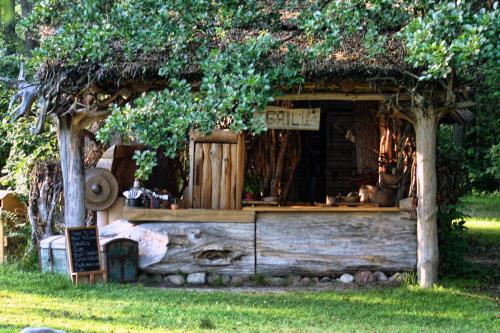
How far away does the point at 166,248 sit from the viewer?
42.0ft

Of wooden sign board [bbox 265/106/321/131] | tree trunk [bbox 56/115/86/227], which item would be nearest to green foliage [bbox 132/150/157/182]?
tree trunk [bbox 56/115/86/227]

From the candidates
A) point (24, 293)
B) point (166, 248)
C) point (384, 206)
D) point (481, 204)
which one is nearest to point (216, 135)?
point (166, 248)

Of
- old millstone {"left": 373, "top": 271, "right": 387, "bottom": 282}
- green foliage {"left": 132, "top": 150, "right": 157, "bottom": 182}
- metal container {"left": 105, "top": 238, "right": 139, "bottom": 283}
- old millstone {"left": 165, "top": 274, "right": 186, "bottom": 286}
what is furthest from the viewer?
old millstone {"left": 373, "top": 271, "right": 387, "bottom": 282}

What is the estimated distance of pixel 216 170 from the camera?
43.3 ft

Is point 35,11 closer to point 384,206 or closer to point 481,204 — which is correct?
point 384,206

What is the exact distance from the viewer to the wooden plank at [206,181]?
1321 cm

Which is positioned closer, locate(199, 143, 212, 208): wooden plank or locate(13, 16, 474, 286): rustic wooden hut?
locate(13, 16, 474, 286): rustic wooden hut

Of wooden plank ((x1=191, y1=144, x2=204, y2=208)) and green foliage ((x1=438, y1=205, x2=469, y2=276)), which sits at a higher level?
wooden plank ((x1=191, y1=144, x2=204, y2=208))

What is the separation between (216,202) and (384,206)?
252 cm

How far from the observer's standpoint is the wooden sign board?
12.7m

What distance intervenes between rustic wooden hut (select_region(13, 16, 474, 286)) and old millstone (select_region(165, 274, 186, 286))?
0.29ft

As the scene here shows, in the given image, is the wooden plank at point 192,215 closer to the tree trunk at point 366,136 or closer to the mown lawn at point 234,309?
the mown lawn at point 234,309

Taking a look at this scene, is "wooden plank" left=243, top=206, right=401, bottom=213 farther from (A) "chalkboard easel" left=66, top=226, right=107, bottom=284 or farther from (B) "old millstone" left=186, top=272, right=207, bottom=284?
(A) "chalkboard easel" left=66, top=226, right=107, bottom=284

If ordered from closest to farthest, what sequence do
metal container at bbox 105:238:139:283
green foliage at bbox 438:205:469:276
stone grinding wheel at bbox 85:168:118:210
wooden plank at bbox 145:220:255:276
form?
metal container at bbox 105:238:139:283, wooden plank at bbox 145:220:255:276, green foliage at bbox 438:205:469:276, stone grinding wheel at bbox 85:168:118:210
